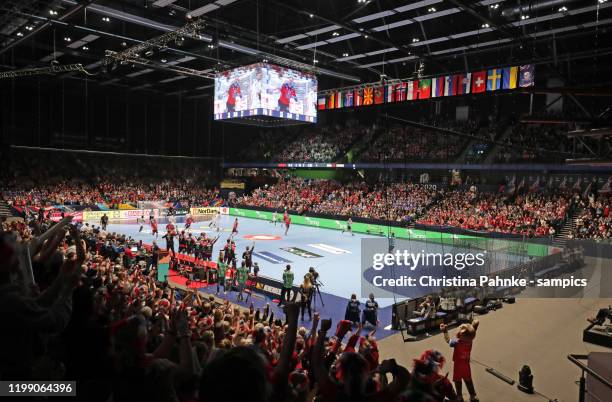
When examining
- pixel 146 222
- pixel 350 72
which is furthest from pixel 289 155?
pixel 146 222

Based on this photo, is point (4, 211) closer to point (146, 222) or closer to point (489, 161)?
point (146, 222)

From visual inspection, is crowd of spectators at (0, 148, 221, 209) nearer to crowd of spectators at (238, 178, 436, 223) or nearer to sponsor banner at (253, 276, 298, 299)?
crowd of spectators at (238, 178, 436, 223)

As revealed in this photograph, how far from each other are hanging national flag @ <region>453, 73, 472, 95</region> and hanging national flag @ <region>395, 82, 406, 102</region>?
352 centimetres

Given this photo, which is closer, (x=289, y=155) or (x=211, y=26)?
(x=211, y=26)

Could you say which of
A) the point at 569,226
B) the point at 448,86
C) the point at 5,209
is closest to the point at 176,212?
the point at 5,209

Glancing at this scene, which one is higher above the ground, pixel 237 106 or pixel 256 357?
pixel 237 106

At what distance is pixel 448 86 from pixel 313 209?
1553cm

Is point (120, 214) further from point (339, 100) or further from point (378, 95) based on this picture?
point (378, 95)

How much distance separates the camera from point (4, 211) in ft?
91.0

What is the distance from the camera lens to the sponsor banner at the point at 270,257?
2142cm

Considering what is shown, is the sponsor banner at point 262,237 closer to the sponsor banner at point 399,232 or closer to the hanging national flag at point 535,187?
the sponsor banner at point 399,232

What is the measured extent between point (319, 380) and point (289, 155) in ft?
143

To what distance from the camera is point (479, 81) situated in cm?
2614

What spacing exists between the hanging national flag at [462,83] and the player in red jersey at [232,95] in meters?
14.2
